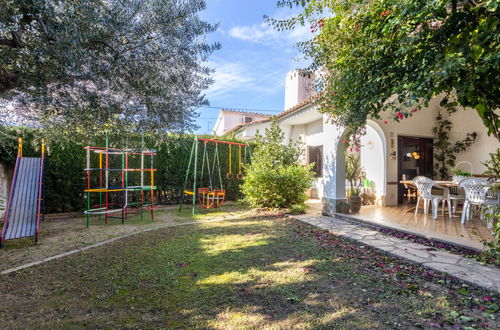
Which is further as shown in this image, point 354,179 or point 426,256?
point 354,179

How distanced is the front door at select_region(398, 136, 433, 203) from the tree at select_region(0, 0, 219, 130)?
26.7 feet

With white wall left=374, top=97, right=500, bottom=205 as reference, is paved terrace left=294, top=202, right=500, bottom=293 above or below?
below

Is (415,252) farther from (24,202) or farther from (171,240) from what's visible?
(24,202)

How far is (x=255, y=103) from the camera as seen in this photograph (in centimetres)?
2420

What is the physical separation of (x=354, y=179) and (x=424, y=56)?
598 centimetres

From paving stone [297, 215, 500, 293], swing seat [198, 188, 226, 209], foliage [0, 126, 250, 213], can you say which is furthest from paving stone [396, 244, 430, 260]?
swing seat [198, 188, 226, 209]

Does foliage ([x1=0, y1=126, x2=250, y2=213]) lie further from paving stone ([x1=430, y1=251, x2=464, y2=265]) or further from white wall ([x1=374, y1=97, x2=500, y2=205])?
white wall ([x1=374, y1=97, x2=500, y2=205])

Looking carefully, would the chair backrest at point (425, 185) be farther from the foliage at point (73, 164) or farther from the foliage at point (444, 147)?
the foliage at point (73, 164)

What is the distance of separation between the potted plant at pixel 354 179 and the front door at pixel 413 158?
4.52ft

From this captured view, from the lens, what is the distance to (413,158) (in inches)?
354

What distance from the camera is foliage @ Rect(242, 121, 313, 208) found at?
7.34 metres

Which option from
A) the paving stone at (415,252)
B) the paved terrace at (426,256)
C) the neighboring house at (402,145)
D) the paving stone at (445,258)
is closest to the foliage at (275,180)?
the neighboring house at (402,145)

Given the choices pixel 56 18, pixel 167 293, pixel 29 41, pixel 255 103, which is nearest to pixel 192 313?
pixel 167 293

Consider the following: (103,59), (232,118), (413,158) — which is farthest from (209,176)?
(232,118)
